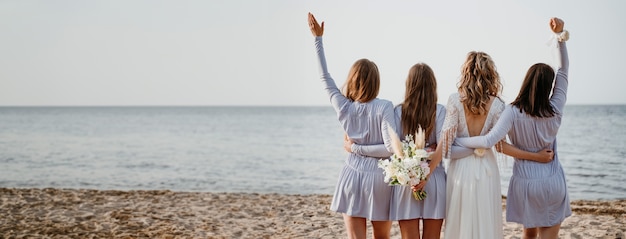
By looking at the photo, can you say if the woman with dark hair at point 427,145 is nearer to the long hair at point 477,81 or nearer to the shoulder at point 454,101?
the shoulder at point 454,101

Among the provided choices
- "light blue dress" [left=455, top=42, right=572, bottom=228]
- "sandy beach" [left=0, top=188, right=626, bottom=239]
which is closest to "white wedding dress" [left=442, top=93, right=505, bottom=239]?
"light blue dress" [left=455, top=42, right=572, bottom=228]

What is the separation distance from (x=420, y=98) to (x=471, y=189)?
67 centimetres

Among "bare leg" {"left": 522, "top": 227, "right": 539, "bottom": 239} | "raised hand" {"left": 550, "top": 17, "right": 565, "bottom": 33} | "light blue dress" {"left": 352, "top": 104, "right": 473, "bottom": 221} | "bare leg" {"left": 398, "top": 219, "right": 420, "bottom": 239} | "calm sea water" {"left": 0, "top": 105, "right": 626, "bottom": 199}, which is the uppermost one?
"raised hand" {"left": 550, "top": 17, "right": 565, "bottom": 33}

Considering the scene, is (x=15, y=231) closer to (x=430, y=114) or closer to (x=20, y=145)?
(x=430, y=114)

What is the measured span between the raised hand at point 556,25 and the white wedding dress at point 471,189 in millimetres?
588

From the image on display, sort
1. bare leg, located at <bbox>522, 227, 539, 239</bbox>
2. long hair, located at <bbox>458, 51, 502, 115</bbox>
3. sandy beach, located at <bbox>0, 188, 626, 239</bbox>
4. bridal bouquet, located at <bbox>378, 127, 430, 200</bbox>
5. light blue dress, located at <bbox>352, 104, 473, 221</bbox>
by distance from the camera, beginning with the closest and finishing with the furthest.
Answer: bridal bouquet, located at <bbox>378, 127, 430, 200</bbox> → long hair, located at <bbox>458, 51, 502, 115</bbox> → light blue dress, located at <bbox>352, 104, 473, 221</bbox> → bare leg, located at <bbox>522, 227, 539, 239</bbox> → sandy beach, located at <bbox>0, 188, 626, 239</bbox>

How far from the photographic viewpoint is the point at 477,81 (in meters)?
4.13

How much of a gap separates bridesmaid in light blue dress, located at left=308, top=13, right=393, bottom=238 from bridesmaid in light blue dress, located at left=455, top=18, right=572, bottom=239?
557 millimetres

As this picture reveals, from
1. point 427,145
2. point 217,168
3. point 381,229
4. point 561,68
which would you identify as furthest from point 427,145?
point 217,168

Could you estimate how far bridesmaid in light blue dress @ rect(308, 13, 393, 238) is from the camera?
4258mm

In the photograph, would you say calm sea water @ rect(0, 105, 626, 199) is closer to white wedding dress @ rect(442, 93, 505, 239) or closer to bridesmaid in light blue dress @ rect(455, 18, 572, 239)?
bridesmaid in light blue dress @ rect(455, 18, 572, 239)

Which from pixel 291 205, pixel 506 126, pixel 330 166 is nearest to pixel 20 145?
pixel 330 166

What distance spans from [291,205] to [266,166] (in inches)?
435

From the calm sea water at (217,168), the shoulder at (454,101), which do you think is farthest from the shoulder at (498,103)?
the calm sea water at (217,168)
